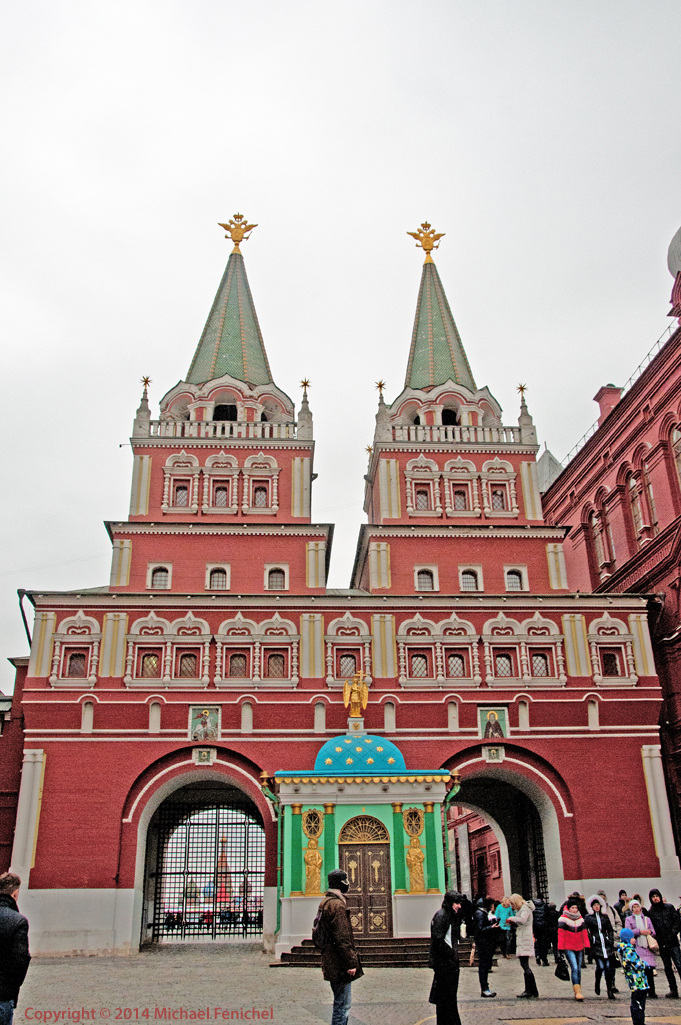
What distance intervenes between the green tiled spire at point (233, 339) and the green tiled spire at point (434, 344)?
538cm

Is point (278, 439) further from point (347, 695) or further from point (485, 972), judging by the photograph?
point (485, 972)

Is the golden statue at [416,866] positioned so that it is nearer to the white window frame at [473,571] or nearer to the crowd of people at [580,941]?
the crowd of people at [580,941]

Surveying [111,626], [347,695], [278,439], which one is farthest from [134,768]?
[278,439]

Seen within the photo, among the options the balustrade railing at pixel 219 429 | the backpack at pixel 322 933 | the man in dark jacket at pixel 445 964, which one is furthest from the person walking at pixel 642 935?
the balustrade railing at pixel 219 429

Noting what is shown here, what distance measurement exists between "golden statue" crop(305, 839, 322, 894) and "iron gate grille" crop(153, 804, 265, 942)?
6.42 m

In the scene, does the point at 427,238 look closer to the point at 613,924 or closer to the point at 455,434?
the point at 455,434

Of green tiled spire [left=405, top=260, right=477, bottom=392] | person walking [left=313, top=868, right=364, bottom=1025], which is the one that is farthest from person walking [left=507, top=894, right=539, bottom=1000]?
green tiled spire [left=405, top=260, right=477, bottom=392]

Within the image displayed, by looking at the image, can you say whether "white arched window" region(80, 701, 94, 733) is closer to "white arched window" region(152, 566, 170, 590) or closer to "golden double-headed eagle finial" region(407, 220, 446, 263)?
"white arched window" region(152, 566, 170, 590)

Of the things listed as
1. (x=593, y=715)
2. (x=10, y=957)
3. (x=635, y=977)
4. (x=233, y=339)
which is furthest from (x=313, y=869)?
(x=233, y=339)

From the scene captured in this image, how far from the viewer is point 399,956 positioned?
20.0 metres

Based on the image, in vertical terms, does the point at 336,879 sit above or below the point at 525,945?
above

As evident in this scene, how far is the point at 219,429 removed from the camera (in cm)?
3097

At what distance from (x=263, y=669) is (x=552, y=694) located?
811 cm

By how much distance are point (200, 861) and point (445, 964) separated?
20089mm
